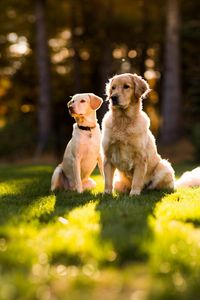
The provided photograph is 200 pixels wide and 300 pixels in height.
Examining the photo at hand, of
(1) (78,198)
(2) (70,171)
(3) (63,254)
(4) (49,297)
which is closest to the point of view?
(4) (49,297)

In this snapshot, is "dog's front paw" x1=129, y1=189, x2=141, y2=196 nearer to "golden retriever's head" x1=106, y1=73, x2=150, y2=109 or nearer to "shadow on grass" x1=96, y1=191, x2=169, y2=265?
"shadow on grass" x1=96, y1=191, x2=169, y2=265

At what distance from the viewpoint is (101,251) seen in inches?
162

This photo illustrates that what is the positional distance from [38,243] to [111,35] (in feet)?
70.8

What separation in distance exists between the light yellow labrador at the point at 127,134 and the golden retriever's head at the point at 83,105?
0.41 meters

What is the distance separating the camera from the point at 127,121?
7.27m

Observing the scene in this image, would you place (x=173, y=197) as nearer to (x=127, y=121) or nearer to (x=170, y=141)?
(x=127, y=121)

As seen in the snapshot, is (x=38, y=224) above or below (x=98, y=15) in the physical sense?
below

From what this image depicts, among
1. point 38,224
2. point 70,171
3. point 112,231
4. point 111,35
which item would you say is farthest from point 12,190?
point 111,35

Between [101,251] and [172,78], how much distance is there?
17.1m

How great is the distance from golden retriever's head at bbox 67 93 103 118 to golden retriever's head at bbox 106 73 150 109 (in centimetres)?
55

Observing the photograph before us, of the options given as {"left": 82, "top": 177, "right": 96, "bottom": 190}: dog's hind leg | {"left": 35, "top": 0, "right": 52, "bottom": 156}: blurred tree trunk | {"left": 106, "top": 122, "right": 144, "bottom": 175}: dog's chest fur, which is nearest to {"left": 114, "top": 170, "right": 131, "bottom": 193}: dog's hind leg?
{"left": 106, "top": 122, "right": 144, "bottom": 175}: dog's chest fur

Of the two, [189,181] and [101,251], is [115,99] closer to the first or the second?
[189,181]

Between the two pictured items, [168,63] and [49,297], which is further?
[168,63]

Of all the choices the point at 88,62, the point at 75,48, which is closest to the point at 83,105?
the point at 75,48
